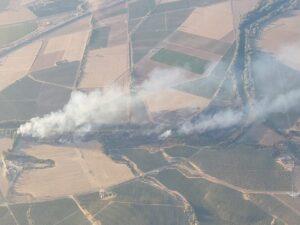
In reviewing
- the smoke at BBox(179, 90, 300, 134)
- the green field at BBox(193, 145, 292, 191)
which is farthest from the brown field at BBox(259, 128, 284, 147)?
the smoke at BBox(179, 90, 300, 134)

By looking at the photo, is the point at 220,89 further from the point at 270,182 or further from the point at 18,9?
the point at 18,9

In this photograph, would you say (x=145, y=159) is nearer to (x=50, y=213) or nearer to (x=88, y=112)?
(x=88, y=112)

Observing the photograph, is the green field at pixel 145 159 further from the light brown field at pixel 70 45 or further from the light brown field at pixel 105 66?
the light brown field at pixel 70 45

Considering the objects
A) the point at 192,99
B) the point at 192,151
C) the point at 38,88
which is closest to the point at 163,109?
the point at 192,99

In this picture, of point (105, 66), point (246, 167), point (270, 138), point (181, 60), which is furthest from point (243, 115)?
point (105, 66)

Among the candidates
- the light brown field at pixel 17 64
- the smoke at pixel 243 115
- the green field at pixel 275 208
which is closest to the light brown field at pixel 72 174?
the smoke at pixel 243 115
